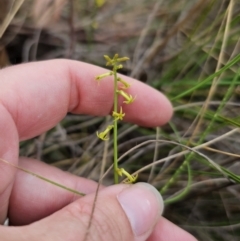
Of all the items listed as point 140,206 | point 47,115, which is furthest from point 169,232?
point 47,115

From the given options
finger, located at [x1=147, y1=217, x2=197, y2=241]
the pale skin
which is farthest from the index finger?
finger, located at [x1=147, y1=217, x2=197, y2=241]

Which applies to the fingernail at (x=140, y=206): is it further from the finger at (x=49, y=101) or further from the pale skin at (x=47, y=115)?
the finger at (x=49, y=101)

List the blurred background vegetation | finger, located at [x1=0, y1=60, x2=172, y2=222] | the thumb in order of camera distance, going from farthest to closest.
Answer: the blurred background vegetation → finger, located at [x1=0, y1=60, x2=172, y2=222] → the thumb

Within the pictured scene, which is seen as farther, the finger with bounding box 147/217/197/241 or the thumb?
the finger with bounding box 147/217/197/241

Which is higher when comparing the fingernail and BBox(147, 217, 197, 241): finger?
the fingernail

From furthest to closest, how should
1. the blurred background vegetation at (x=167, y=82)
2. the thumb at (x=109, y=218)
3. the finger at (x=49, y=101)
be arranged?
the blurred background vegetation at (x=167, y=82) < the finger at (x=49, y=101) < the thumb at (x=109, y=218)

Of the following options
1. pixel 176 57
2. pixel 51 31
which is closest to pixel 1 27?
pixel 51 31

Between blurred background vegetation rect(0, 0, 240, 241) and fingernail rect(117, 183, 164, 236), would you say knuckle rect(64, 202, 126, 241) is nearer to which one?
fingernail rect(117, 183, 164, 236)

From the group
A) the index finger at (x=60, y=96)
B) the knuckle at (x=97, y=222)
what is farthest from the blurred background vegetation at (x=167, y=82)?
the knuckle at (x=97, y=222)
